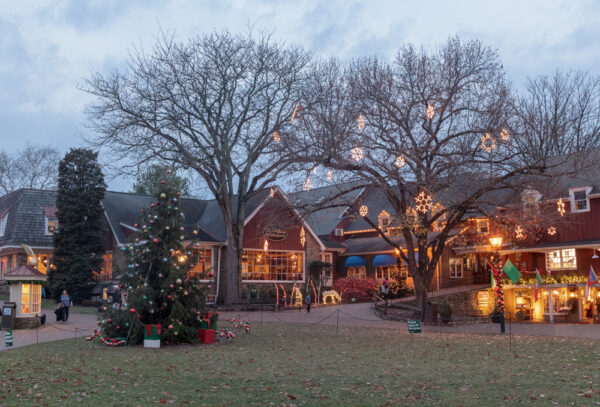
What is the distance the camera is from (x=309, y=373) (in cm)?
1226

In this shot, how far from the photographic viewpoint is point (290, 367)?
43.1 ft

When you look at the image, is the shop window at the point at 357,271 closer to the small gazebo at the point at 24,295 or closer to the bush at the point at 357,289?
the bush at the point at 357,289

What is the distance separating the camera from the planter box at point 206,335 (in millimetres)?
18188

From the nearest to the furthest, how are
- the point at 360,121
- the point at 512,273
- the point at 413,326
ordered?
the point at 413,326, the point at 360,121, the point at 512,273

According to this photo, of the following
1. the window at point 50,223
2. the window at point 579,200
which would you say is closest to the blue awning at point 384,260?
the window at point 579,200

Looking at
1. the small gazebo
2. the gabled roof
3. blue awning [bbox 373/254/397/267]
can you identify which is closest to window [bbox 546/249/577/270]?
blue awning [bbox 373/254/397/267]

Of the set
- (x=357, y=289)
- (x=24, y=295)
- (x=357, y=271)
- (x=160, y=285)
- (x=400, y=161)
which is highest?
(x=400, y=161)

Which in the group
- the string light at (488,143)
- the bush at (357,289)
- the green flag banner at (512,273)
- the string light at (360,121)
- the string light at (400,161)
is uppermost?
the string light at (360,121)

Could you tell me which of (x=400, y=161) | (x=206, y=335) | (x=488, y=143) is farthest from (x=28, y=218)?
(x=488, y=143)

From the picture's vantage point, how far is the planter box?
1819 centimetres

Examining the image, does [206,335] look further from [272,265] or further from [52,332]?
[272,265]

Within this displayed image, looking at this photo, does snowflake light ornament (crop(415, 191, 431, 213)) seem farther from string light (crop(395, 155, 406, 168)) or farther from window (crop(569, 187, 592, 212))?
window (crop(569, 187, 592, 212))

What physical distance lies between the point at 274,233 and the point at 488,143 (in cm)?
1904

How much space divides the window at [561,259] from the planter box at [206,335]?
71.3 ft
